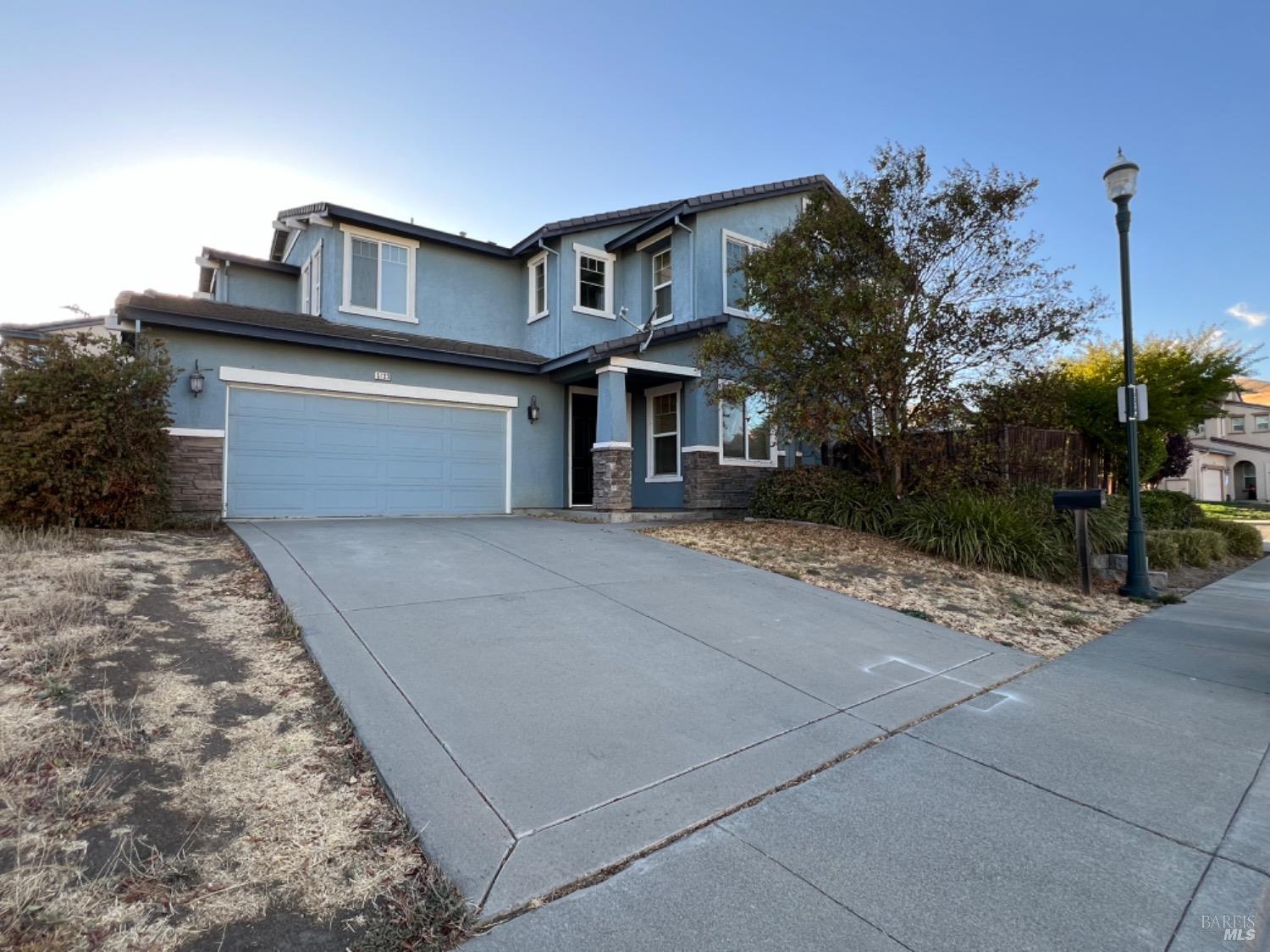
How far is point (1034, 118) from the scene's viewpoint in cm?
1088

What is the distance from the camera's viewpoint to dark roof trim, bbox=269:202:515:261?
11867mm

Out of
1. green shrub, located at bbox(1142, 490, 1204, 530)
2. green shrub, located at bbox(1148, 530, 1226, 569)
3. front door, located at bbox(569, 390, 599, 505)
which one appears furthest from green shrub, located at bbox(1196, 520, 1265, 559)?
front door, located at bbox(569, 390, 599, 505)

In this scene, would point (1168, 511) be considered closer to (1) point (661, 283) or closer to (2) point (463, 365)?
(1) point (661, 283)

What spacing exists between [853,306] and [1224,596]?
246 inches

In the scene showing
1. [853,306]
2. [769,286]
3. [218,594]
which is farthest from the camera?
[769,286]

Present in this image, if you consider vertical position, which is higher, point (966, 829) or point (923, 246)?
point (923, 246)

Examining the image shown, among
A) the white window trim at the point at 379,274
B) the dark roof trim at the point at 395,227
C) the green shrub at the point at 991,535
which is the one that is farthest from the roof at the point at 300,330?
the green shrub at the point at 991,535

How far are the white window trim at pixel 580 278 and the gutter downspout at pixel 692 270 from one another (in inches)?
81.4

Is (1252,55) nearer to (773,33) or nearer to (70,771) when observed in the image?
(773,33)

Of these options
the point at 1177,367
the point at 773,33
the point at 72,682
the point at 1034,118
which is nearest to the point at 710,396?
the point at 773,33

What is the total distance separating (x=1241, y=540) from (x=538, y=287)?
1583 centimetres

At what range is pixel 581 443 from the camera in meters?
13.7

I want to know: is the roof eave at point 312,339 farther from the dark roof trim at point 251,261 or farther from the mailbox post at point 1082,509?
the mailbox post at point 1082,509

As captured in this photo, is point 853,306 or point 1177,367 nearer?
point 853,306
